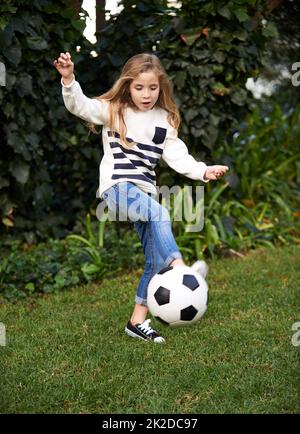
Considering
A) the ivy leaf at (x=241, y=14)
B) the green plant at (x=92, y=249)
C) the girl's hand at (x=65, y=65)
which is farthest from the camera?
the ivy leaf at (x=241, y=14)

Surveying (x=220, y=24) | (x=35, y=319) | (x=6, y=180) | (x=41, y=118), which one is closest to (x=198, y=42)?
(x=220, y=24)

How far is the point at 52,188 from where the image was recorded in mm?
6547

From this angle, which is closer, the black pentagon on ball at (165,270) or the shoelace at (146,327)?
the black pentagon on ball at (165,270)

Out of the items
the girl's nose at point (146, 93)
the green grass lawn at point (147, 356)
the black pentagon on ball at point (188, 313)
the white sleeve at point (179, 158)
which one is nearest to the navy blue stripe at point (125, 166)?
the white sleeve at point (179, 158)

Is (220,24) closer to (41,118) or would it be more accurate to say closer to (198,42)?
(198,42)

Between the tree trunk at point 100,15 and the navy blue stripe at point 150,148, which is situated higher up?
the tree trunk at point 100,15

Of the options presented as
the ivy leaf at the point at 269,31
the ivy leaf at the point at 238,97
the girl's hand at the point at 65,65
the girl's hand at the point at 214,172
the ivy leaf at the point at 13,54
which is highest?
the ivy leaf at the point at 269,31

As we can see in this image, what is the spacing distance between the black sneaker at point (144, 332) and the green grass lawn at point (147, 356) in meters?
0.05

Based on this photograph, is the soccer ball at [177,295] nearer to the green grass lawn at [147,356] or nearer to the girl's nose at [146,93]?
the green grass lawn at [147,356]

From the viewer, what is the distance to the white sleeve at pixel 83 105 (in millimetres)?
3865

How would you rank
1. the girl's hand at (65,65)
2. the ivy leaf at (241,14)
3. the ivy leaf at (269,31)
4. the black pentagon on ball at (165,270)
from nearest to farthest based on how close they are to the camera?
the girl's hand at (65,65), the black pentagon on ball at (165,270), the ivy leaf at (241,14), the ivy leaf at (269,31)

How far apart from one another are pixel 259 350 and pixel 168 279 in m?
0.58

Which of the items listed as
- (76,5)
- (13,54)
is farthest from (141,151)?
(76,5)

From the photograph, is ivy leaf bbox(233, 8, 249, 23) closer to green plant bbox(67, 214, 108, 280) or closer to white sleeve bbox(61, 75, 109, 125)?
green plant bbox(67, 214, 108, 280)
